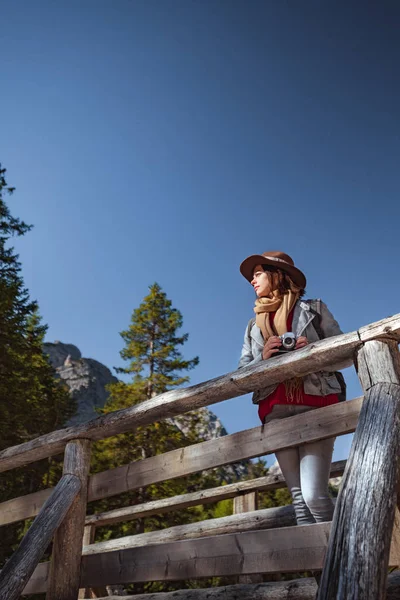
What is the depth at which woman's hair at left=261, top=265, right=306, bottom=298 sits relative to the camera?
15.1ft

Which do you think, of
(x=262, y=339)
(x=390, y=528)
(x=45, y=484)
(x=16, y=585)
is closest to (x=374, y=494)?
(x=390, y=528)

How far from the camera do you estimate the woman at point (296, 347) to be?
11.7 ft

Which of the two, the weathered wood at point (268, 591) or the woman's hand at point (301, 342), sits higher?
the woman's hand at point (301, 342)

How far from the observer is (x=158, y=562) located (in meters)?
3.85

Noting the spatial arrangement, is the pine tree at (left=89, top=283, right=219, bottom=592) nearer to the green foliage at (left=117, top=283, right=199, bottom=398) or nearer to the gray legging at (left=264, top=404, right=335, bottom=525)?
the green foliage at (left=117, top=283, right=199, bottom=398)

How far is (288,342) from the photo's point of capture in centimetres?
392

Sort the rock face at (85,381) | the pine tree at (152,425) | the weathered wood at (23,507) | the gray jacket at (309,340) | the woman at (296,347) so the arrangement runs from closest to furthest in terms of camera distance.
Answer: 1. the woman at (296,347)
2. the gray jacket at (309,340)
3. the weathered wood at (23,507)
4. the pine tree at (152,425)
5. the rock face at (85,381)

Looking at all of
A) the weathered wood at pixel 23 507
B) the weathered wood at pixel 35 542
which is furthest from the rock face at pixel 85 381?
the weathered wood at pixel 35 542

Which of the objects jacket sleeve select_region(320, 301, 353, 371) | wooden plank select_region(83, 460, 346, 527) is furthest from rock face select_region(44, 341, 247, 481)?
jacket sleeve select_region(320, 301, 353, 371)

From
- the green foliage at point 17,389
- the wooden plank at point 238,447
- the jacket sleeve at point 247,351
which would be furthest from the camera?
the green foliage at point 17,389

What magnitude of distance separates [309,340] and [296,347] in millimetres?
Result: 286

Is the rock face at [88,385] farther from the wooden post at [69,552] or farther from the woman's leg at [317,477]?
the woman's leg at [317,477]

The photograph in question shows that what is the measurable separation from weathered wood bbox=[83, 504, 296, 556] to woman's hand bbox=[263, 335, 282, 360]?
281cm

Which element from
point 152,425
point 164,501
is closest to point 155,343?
point 152,425
